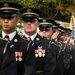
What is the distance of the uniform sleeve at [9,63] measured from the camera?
18.0 ft

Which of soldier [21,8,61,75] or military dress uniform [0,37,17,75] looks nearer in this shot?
military dress uniform [0,37,17,75]

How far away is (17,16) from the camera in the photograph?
6117 mm

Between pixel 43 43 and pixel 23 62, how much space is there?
231cm

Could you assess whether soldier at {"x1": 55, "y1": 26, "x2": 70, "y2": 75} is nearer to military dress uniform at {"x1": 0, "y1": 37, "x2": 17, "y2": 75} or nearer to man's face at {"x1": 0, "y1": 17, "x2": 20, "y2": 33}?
man's face at {"x1": 0, "y1": 17, "x2": 20, "y2": 33}

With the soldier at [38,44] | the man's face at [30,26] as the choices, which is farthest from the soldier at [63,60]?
the man's face at [30,26]

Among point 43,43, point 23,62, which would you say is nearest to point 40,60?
point 43,43

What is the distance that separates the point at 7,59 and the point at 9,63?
78 millimetres

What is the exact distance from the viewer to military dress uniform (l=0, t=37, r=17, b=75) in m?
5.49

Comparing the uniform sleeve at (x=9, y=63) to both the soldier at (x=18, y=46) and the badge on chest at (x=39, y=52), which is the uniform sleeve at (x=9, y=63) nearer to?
the soldier at (x=18, y=46)

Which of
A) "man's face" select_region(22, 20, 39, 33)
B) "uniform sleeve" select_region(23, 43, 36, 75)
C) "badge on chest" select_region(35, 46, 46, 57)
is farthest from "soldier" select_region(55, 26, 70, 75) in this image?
"uniform sleeve" select_region(23, 43, 36, 75)

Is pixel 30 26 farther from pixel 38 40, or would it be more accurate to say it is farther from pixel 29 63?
pixel 29 63

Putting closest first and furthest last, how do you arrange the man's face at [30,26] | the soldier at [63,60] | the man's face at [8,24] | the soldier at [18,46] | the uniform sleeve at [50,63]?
the man's face at [8,24] < the soldier at [18,46] < the man's face at [30,26] < the uniform sleeve at [50,63] < the soldier at [63,60]

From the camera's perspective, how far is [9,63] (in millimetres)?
5547

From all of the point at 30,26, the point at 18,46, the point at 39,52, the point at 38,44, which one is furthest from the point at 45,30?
the point at 18,46
